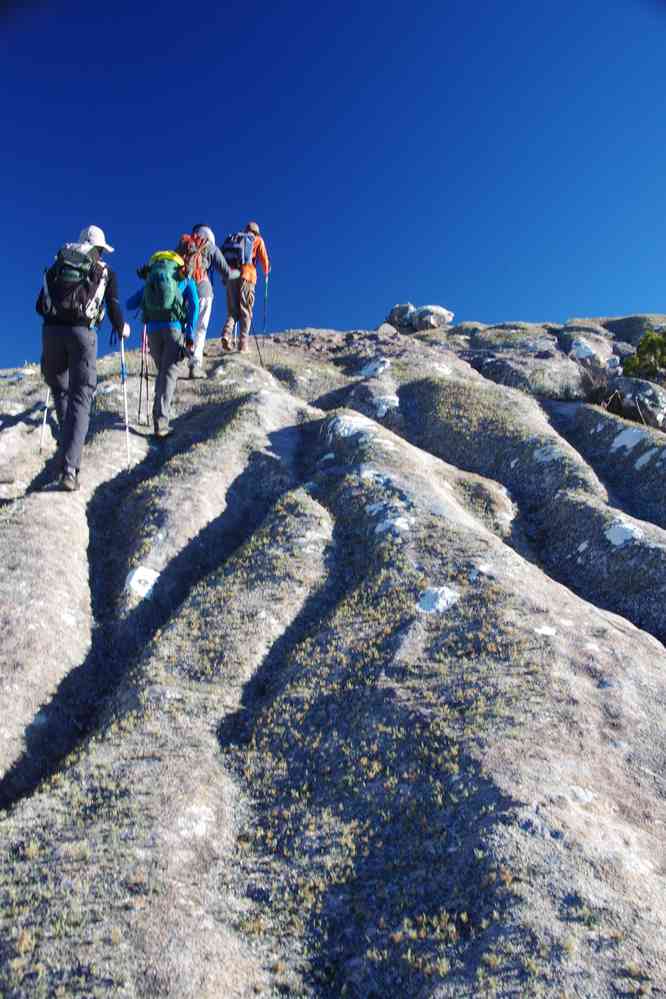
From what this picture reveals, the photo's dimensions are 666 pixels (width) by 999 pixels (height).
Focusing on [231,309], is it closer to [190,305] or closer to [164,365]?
[190,305]

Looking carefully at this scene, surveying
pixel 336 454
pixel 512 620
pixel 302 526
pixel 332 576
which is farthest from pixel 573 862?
pixel 336 454

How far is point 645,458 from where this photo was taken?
64.2ft

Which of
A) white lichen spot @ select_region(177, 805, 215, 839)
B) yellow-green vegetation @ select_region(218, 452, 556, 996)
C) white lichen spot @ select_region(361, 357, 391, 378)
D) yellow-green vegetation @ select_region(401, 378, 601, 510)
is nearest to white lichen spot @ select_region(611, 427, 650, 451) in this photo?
yellow-green vegetation @ select_region(401, 378, 601, 510)

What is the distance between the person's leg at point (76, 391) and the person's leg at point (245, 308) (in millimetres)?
15783

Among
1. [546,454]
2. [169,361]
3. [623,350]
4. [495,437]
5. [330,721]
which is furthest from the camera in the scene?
[623,350]

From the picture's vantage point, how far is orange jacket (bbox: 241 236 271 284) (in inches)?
1210

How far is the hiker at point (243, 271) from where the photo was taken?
99.9 ft

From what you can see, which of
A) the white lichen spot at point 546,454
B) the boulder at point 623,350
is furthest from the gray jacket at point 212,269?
the boulder at point 623,350

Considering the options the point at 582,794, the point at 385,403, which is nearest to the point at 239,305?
the point at 385,403

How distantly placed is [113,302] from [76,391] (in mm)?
2479

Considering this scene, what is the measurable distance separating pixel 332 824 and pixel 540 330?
1654 inches

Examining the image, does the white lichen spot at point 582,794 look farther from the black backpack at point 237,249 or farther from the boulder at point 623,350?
the boulder at point 623,350

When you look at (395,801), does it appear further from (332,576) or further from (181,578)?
(181,578)

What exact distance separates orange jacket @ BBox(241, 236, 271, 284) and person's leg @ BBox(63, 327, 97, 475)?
52.7 feet
